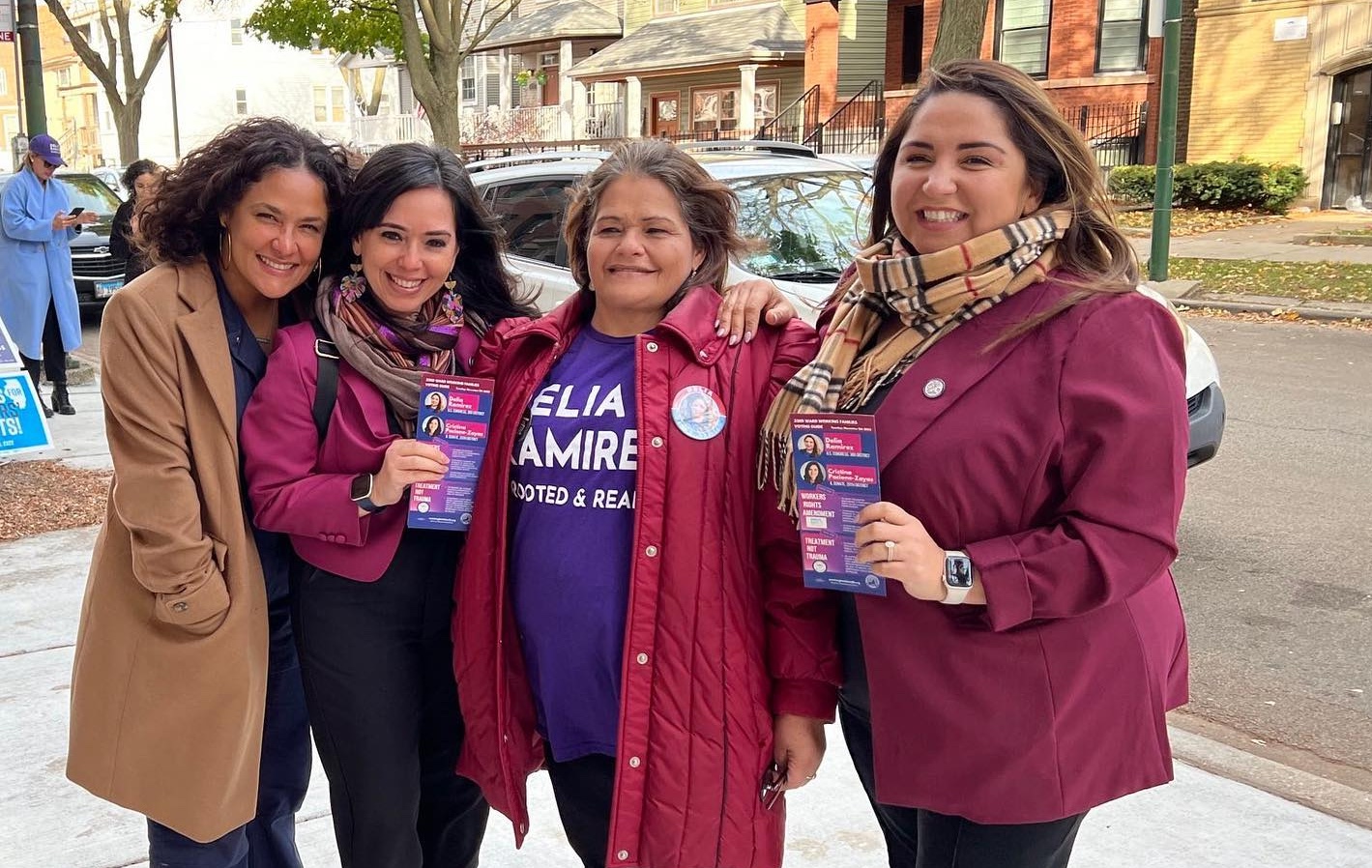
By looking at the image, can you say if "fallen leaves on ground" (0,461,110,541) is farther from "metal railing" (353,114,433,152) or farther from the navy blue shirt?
"metal railing" (353,114,433,152)

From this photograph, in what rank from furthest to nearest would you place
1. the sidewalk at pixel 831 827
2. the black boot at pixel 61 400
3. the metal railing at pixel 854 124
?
the metal railing at pixel 854 124 < the black boot at pixel 61 400 < the sidewalk at pixel 831 827

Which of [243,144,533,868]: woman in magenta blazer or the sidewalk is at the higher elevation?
[243,144,533,868]: woman in magenta blazer

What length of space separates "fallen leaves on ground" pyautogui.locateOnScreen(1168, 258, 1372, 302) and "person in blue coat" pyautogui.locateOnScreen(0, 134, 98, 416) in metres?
10.8

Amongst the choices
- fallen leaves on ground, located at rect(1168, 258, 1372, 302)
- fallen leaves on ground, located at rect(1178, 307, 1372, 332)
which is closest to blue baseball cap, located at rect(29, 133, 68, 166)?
Answer: fallen leaves on ground, located at rect(1178, 307, 1372, 332)

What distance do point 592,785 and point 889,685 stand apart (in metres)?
0.66

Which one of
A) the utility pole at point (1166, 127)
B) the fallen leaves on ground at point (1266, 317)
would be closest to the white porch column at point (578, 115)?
the utility pole at point (1166, 127)

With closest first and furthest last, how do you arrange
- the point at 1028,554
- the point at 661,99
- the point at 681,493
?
1. the point at 1028,554
2. the point at 681,493
3. the point at 661,99

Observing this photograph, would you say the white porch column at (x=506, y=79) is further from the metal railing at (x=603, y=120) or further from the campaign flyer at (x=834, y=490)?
the campaign flyer at (x=834, y=490)

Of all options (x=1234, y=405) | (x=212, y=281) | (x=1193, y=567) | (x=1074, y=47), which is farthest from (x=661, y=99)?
(x=212, y=281)

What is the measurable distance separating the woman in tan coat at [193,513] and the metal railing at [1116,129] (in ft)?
67.3

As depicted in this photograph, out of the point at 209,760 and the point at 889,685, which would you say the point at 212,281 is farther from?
the point at 889,685

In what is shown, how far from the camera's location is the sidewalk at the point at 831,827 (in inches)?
124

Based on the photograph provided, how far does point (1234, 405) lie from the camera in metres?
8.23

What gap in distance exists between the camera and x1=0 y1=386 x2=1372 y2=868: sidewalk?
3.16 meters
